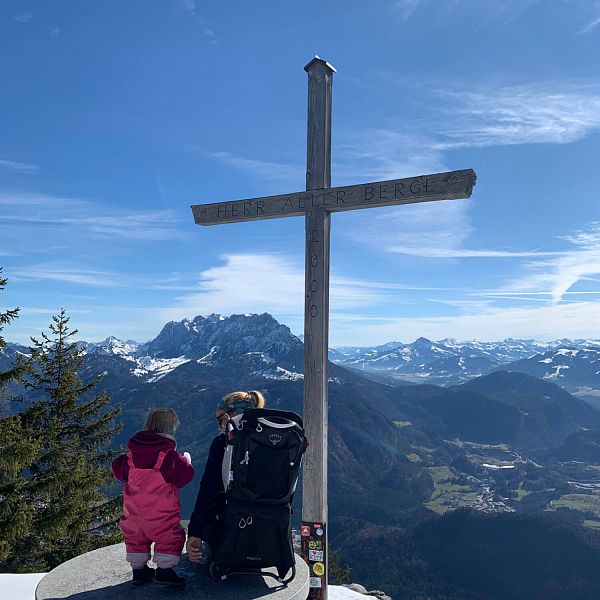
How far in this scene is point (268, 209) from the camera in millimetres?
8688

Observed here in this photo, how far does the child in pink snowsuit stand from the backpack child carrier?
1.60ft

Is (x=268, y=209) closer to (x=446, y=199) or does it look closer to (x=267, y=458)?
(x=446, y=199)

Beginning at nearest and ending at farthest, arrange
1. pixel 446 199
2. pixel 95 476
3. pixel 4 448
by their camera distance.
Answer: pixel 446 199, pixel 4 448, pixel 95 476

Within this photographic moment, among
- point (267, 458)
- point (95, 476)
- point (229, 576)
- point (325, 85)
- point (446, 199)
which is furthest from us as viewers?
point (95, 476)

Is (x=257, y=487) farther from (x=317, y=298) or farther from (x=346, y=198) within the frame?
(x=346, y=198)

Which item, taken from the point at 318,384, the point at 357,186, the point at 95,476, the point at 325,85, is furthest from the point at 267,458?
the point at 95,476

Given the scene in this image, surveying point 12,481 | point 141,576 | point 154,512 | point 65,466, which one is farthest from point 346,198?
point 65,466

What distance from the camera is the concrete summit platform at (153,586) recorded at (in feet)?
18.9

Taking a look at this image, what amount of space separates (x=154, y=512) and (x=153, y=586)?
35.7 inches

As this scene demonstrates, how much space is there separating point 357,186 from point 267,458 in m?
4.34

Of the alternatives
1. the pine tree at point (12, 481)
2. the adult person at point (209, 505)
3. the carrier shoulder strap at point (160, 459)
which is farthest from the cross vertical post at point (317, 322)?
the pine tree at point (12, 481)

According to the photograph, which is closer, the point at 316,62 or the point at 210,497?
the point at 210,497

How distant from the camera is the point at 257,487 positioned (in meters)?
5.48

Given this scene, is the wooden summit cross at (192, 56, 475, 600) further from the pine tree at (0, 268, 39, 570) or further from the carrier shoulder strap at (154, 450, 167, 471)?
the pine tree at (0, 268, 39, 570)
